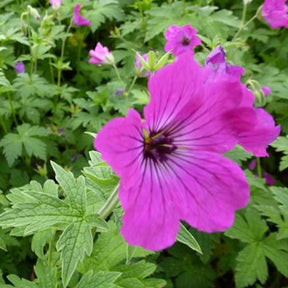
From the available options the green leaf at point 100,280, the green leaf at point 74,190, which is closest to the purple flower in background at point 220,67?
the green leaf at point 74,190

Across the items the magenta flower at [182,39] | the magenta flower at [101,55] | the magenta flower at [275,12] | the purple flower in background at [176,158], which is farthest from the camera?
the magenta flower at [275,12]

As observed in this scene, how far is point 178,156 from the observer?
3.97ft

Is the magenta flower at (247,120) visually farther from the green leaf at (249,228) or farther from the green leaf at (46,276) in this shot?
the green leaf at (249,228)

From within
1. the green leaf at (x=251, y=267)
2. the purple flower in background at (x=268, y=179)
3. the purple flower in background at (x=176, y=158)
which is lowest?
the purple flower in background at (x=268, y=179)

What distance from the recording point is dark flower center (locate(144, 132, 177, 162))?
119 cm

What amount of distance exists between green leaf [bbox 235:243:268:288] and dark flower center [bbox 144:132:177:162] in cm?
146

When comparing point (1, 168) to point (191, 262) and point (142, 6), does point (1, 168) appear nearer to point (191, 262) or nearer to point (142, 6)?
point (191, 262)

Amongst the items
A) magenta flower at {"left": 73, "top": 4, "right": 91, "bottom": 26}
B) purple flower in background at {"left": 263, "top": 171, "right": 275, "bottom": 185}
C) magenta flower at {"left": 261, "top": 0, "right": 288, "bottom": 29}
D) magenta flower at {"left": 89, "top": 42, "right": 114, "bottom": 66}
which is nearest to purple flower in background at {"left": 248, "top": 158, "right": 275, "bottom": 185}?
purple flower in background at {"left": 263, "top": 171, "right": 275, "bottom": 185}

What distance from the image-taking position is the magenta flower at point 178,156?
106 centimetres

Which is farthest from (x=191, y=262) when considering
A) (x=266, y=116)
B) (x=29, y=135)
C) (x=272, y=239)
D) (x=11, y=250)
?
(x=266, y=116)

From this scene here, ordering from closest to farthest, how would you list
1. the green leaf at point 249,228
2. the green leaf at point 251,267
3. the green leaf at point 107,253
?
the green leaf at point 107,253, the green leaf at point 251,267, the green leaf at point 249,228

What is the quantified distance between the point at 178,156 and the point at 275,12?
238 centimetres

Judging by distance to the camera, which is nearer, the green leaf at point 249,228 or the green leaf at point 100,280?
the green leaf at point 100,280

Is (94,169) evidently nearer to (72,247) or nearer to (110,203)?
(110,203)
